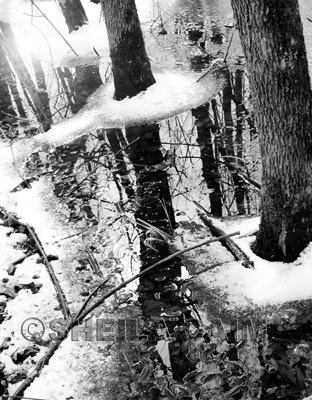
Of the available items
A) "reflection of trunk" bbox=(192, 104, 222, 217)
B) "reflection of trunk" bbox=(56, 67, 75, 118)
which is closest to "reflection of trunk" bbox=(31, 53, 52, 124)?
"reflection of trunk" bbox=(56, 67, 75, 118)

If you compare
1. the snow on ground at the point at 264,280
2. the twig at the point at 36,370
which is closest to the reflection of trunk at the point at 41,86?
the snow on ground at the point at 264,280

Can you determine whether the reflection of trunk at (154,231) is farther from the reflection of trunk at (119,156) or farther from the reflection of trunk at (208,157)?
the reflection of trunk at (208,157)

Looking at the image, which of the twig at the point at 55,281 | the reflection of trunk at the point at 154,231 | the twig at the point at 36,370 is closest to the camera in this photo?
the twig at the point at 36,370

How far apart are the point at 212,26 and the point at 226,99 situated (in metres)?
4.41

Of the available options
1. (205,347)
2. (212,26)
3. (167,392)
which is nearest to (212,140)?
(205,347)

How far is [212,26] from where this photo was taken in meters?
10.8

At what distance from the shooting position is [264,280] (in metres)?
3.80

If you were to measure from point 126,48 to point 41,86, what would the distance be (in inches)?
110

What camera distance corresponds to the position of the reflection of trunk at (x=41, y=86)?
823 cm

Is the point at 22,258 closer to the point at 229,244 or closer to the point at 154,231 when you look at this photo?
the point at 154,231

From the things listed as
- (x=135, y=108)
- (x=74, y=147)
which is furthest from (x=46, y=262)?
(x=135, y=108)

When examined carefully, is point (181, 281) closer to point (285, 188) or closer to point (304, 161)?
point (285, 188)

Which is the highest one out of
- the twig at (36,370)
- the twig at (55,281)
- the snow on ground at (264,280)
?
the twig at (55,281)

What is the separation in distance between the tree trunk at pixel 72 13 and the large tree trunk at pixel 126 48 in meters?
5.06
